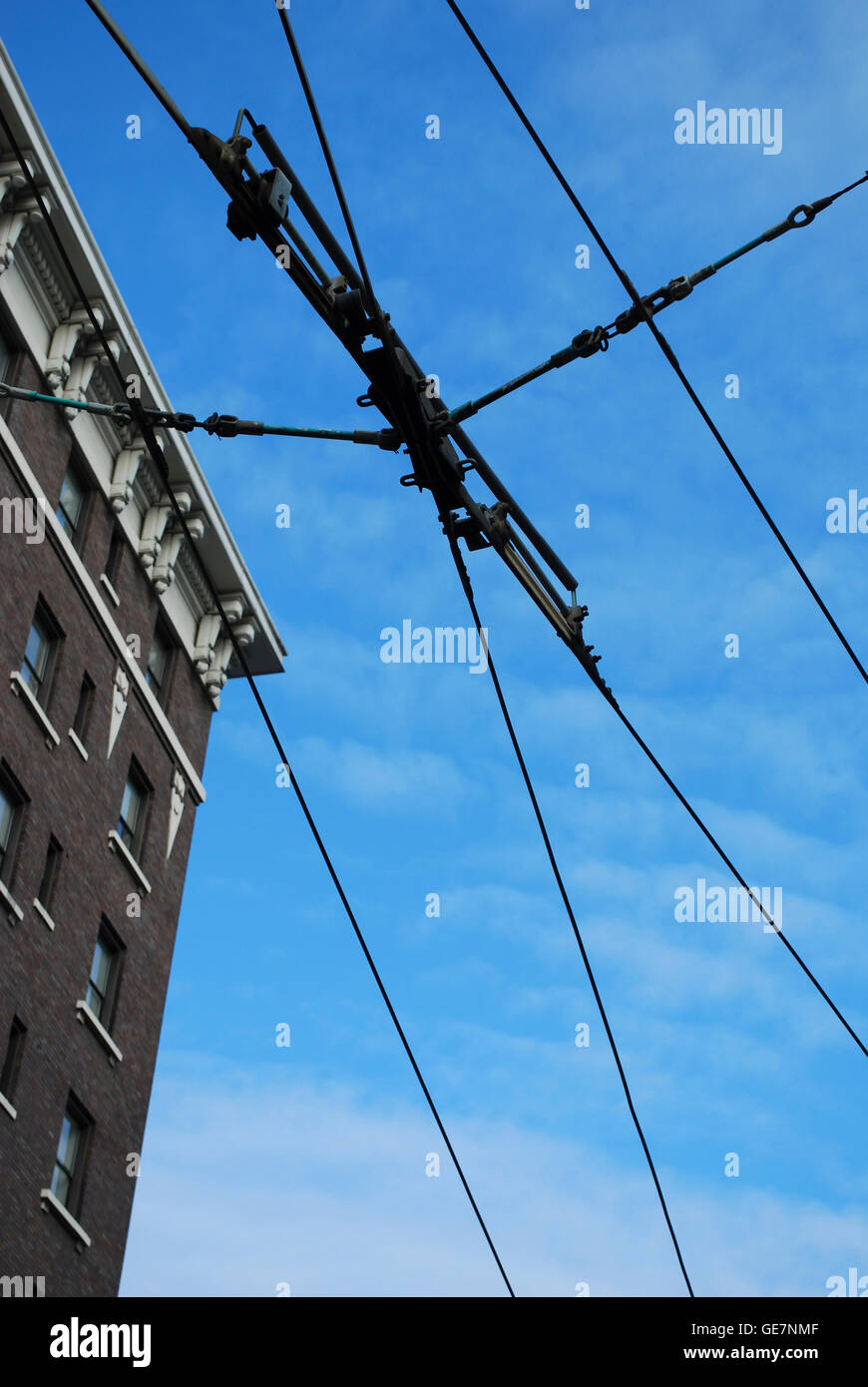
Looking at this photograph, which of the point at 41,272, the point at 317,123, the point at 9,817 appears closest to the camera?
the point at 317,123

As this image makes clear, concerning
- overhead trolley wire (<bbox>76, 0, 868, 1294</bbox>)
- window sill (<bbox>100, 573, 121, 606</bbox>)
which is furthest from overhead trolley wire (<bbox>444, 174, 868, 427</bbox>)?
window sill (<bbox>100, 573, 121, 606</bbox>)

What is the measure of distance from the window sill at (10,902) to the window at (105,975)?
2.95 metres

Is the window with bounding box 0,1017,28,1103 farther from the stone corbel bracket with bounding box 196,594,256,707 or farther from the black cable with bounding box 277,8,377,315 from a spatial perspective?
the black cable with bounding box 277,8,377,315

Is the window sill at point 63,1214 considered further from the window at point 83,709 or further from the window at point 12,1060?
the window at point 83,709

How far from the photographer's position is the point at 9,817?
26078mm

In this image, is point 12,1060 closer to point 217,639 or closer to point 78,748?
point 78,748

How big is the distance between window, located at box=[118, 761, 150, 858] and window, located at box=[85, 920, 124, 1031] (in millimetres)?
1792

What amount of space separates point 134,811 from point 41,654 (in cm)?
436

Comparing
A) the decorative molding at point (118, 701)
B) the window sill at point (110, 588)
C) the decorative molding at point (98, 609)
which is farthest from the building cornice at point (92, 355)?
the decorative molding at point (118, 701)

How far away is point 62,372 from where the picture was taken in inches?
1134

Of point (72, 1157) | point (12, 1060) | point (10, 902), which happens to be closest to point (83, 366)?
point (10, 902)
